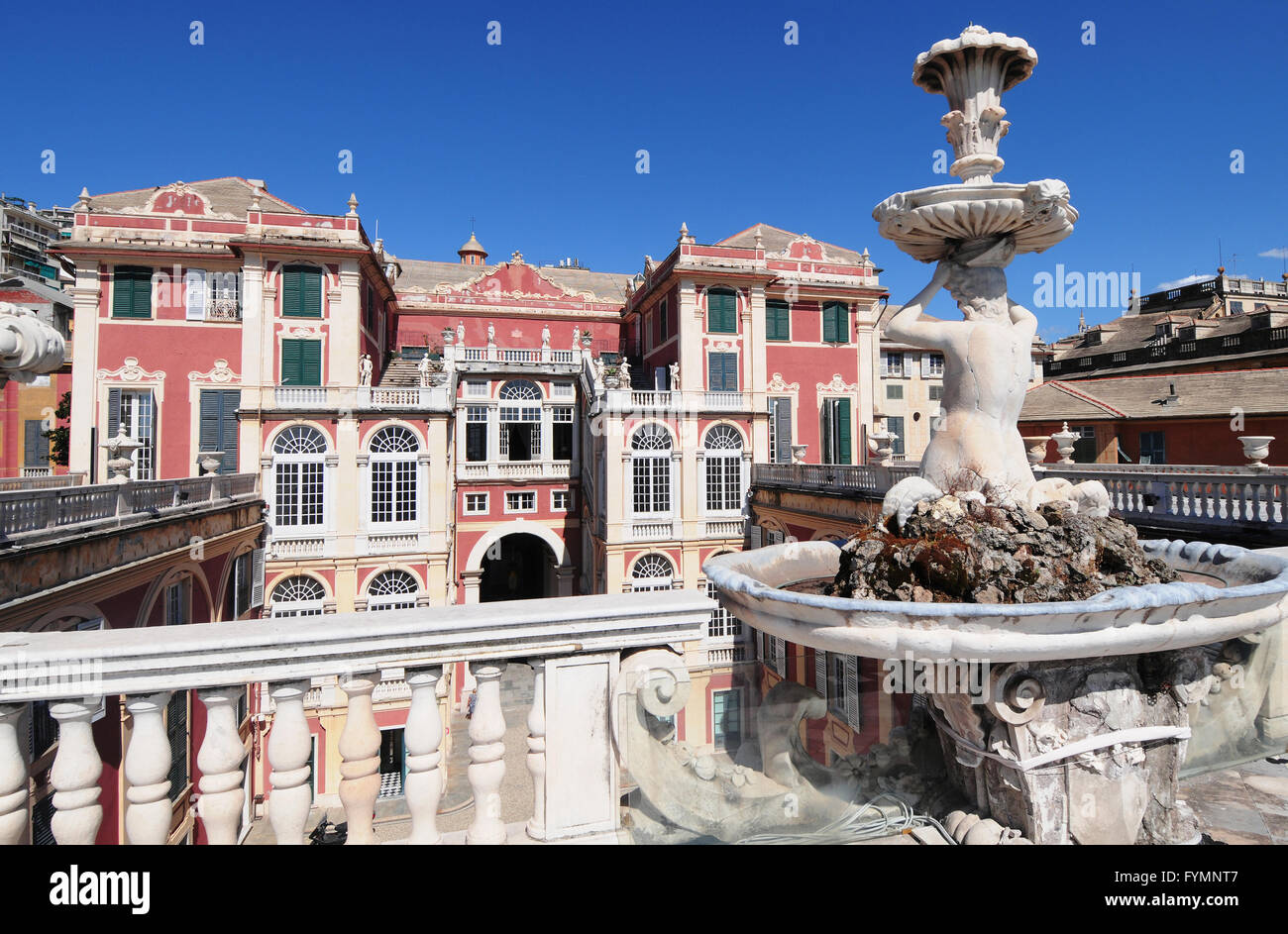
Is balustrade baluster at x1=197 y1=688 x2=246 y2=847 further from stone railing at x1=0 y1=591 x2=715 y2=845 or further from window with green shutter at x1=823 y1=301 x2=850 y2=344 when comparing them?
window with green shutter at x1=823 y1=301 x2=850 y2=344

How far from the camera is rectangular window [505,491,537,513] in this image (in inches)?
1185

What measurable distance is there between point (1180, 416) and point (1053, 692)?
90.2 ft

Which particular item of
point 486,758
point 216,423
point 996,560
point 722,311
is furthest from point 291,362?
point 996,560

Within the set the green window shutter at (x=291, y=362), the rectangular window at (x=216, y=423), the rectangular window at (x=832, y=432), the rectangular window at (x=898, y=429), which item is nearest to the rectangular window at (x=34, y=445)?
the rectangular window at (x=216, y=423)

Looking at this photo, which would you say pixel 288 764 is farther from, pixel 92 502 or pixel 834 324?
pixel 834 324

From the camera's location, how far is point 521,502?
1193 inches

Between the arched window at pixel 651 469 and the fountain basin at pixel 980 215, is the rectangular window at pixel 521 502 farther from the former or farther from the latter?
the fountain basin at pixel 980 215

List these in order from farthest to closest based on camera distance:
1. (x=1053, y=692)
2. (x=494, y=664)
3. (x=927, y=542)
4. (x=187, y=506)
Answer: (x=187, y=506), (x=927, y=542), (x=1053, y=692), (x=494, y=664)

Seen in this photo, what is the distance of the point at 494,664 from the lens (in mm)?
2795

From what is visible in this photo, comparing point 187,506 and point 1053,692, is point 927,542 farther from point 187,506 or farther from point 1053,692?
point 187,506

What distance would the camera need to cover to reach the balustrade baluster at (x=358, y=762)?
2.63 metres

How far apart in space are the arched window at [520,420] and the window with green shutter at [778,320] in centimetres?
1066

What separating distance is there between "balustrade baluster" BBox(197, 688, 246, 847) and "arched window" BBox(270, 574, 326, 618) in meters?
23.4

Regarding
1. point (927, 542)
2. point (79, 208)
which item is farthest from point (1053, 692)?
point (79, 208)
